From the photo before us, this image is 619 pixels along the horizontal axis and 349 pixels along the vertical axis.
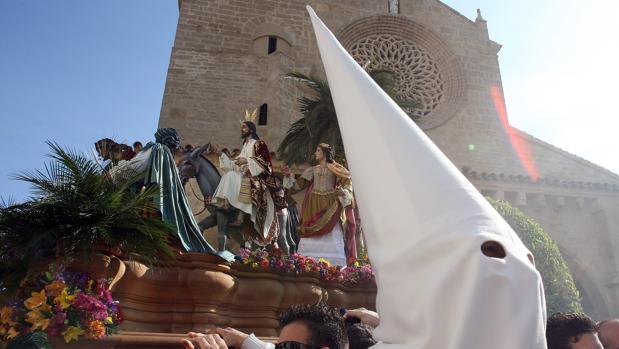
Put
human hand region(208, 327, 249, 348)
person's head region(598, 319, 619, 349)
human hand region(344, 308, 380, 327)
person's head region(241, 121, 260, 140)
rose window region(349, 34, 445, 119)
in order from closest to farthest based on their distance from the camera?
human hand region(208, 327, 249, 348)
human hand region(344, 308, 380, 327)
person's head region(598, 319, 619, 349)
person's head region(241, 121, 260, 140)
rose window region(349, 34, 445, 119)

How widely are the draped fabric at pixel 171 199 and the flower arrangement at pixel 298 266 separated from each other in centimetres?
44

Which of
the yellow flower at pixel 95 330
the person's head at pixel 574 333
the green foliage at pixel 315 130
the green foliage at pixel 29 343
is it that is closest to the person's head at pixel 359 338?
the person's head at pixel 574 333

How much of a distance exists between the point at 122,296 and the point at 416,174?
372 centimetres

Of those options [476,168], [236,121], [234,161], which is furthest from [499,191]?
[234,161]

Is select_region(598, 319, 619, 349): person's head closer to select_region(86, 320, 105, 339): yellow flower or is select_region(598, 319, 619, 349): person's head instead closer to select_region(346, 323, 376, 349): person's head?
select_region(346, 323, 376, 349): person's head

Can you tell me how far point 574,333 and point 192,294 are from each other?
3.31m

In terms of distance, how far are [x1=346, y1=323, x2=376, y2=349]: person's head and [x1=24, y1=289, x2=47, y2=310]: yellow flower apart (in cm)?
228

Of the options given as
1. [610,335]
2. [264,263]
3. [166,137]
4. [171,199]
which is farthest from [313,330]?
[166,137]

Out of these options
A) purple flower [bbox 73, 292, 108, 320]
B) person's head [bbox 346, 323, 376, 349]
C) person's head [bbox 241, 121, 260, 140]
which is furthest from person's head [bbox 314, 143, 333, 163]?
person's head [bbox 346, 323, 376, 349]

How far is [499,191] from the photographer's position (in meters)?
16.2

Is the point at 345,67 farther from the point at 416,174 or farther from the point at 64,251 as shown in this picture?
the point at 64,251

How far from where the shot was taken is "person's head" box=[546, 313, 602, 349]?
2422 mm

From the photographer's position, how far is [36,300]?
3.48 m

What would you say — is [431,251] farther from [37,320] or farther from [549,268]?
[549,268]
